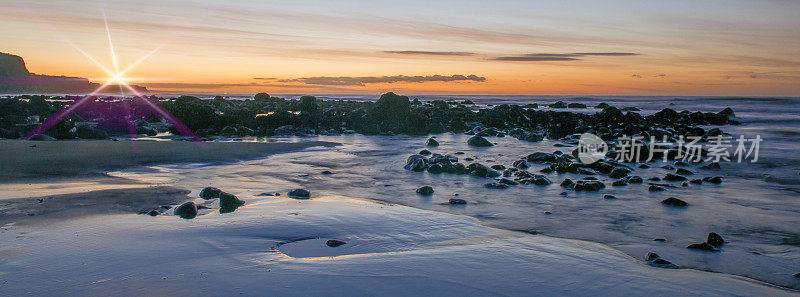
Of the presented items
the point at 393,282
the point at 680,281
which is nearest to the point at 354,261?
the point at 393,282

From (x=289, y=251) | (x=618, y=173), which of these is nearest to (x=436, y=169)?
(x=618, y=173)

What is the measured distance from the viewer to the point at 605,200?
23.2 feet

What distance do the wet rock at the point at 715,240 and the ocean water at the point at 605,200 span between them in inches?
5.3

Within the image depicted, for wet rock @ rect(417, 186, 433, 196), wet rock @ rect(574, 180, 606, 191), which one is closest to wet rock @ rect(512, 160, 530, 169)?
wet rock @ rect(574, 180, 606, 191)

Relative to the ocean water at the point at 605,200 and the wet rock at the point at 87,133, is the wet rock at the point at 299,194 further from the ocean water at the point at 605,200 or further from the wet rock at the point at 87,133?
the wet rock at the point at 87,133

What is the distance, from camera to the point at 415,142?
1636 cm

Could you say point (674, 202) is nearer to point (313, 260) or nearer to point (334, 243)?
point (334, 243)

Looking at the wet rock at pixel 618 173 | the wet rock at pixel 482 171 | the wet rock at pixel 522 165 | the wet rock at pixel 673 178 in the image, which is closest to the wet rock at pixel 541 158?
the wet rock at pixel 522 165

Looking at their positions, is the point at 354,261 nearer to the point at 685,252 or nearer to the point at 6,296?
the point at 6,296

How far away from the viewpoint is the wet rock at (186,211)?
5133mm

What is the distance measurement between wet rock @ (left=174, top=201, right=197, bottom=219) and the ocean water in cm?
130

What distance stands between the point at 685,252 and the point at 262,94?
4011 centimetres

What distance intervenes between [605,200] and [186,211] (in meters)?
5.76

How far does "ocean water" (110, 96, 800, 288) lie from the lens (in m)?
4.80
